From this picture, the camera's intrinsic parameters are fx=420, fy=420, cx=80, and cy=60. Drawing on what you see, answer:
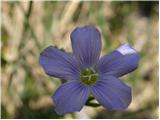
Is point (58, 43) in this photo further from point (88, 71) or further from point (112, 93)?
point (112, 93)

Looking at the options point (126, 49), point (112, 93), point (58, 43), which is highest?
point (126, 49)

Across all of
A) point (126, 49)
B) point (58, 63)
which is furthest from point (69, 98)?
point (126, 49)

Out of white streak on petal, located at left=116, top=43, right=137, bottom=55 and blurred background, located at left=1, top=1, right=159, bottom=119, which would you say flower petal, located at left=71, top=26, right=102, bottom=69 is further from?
blurred background, located at left=1, top=1, right=159, bottom=119

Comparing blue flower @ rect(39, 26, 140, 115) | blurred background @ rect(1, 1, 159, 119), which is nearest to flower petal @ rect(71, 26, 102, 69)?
blue flower @ rect(39, 26, 140, 115)

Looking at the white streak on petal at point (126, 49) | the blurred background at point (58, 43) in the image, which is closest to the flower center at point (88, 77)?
the white streak on petal at point (126, 49)

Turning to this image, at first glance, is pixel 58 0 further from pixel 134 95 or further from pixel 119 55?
pixel 119 55

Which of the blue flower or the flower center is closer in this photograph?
the blue flower
